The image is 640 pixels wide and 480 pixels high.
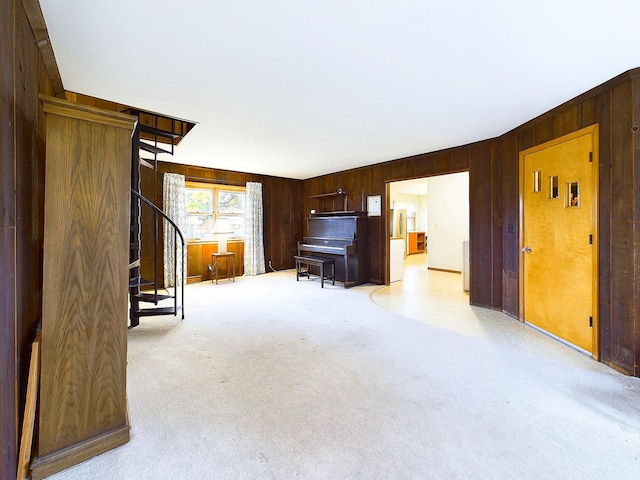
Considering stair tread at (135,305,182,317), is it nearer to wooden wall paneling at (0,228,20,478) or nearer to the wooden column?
the wooden column

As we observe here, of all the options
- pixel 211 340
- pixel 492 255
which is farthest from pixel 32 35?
pixel 492 255

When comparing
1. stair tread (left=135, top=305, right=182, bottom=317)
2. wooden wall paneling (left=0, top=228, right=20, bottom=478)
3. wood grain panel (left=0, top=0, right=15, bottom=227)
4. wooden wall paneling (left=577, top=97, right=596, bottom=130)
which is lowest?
stair tread (left=135, top=305, right=182, bottom=317)

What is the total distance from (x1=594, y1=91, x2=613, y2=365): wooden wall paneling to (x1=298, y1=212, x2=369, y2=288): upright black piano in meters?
3.46

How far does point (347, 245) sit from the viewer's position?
218 inches

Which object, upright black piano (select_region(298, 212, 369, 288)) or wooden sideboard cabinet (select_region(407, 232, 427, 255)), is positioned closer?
upright black piano (select_region(298, 212, 369, 288))

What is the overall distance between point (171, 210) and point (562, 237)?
5.74m

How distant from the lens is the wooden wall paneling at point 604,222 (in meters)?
2.41

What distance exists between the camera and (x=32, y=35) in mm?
1702

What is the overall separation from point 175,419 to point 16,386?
0.77 meters

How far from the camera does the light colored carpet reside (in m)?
1.40

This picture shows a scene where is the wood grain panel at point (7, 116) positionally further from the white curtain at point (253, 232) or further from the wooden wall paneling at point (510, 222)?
the white curtain at point (253, 232)

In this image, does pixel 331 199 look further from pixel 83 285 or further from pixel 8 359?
pixel 8 359

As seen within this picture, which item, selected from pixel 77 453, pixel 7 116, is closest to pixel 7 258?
pixel 7 116

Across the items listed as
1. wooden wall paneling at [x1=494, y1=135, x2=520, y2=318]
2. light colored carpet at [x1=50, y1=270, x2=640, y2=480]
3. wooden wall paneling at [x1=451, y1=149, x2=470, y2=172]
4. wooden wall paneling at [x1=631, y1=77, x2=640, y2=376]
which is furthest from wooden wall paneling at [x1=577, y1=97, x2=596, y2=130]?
light colored carpet at [x1=50, y1=270, x2=640, y2=480]
